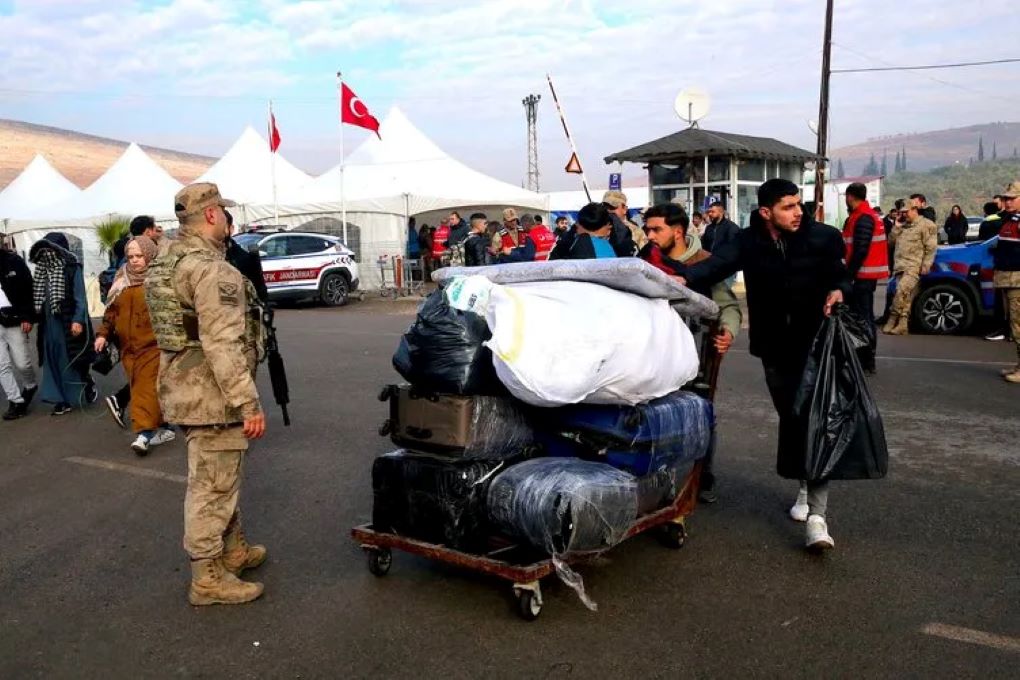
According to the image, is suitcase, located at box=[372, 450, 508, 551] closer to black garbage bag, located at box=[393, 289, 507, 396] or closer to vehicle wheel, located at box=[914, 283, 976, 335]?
black garbage bag, located at box=[393, 289, 507, 396]

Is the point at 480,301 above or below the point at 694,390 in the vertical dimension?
above

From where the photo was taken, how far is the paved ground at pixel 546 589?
3.68 metres

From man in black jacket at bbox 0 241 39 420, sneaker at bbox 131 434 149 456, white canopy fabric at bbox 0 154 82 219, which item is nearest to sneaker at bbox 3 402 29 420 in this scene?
man in black jacket at bbox 0 241 39 420

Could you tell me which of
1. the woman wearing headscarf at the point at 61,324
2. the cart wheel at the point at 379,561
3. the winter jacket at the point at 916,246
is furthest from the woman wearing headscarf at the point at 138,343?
the winter jacket at the point at 916,246

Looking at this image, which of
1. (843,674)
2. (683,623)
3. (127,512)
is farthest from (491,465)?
(127,512)

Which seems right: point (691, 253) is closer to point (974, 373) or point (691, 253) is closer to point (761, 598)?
point (761, 598)

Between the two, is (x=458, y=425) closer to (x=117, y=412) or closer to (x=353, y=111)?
(x=117, y=412)

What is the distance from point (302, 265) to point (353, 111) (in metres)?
4.77

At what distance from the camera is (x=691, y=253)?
527cm

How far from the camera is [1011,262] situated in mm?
9164

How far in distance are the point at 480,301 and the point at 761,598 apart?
1.83m

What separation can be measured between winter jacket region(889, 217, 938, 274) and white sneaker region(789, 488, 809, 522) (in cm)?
825

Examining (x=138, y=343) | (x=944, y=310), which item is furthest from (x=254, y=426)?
(x=944, y=310)

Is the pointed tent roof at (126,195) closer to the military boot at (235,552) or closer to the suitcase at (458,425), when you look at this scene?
the military boot at (235,552)
